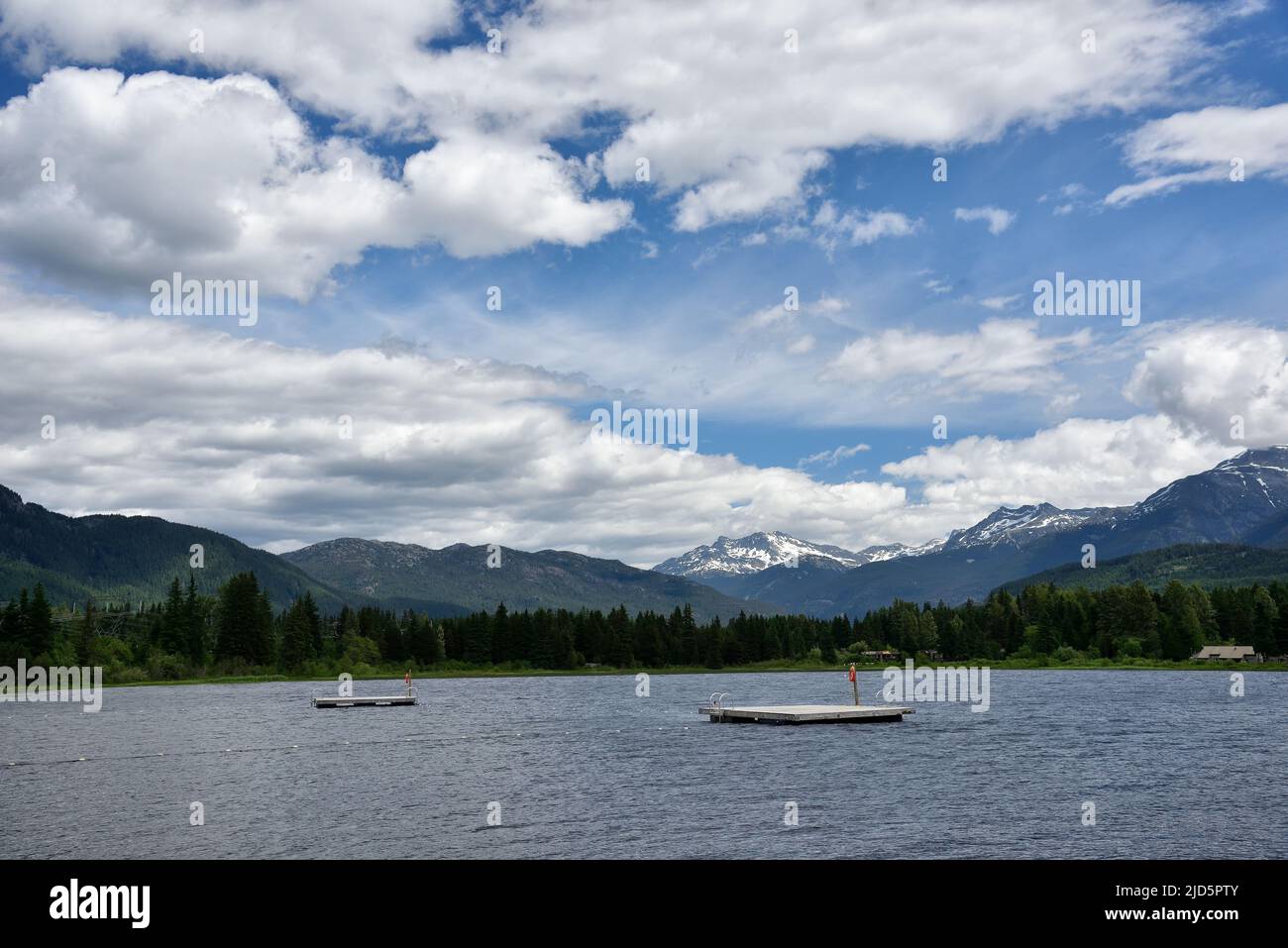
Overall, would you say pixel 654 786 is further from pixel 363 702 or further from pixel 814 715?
pixel 363 702

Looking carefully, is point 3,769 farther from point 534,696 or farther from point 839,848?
point 534,696

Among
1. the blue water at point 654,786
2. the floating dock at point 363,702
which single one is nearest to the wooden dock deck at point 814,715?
the blue water at point 654,786

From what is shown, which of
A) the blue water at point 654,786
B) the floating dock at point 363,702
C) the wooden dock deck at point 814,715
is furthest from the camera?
the floating dock at point 363,702

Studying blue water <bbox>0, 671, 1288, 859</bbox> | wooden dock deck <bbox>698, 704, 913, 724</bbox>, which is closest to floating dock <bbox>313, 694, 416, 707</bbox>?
blue water <bbox>0, 671, 1288, 859</bbox>

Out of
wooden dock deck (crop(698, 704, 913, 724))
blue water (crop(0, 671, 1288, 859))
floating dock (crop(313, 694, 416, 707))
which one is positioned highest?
blue water (crop(0, 671, 1288, 859))

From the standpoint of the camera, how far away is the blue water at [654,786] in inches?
1964

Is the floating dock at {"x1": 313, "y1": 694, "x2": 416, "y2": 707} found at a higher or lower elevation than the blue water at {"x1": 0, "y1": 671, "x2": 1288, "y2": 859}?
lower

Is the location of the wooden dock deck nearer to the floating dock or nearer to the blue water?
the blue water

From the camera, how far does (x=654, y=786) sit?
Result: 70.0m

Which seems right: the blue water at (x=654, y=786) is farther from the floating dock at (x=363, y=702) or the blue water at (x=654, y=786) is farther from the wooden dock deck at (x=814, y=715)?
the floating dock at (x=363, y=702)

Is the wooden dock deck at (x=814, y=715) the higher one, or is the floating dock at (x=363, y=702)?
the wooden dock deck at (x=814, y=715)

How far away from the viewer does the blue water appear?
164 feet
